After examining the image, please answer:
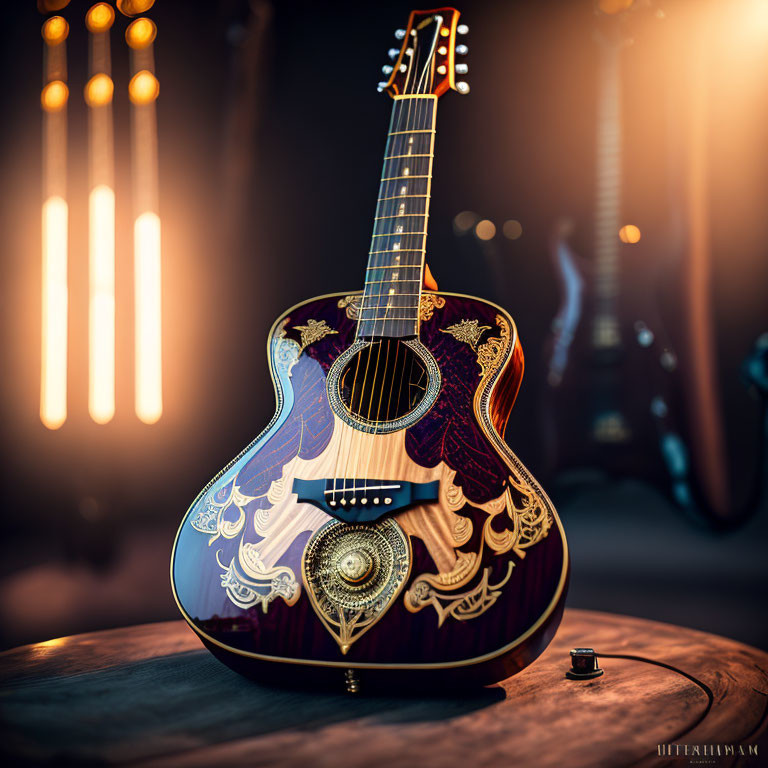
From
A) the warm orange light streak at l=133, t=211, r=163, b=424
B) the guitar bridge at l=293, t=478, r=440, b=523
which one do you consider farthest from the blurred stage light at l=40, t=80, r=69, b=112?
the guitar bridge at l=293, t=478, r=440, b=523

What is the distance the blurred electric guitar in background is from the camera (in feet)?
6.79

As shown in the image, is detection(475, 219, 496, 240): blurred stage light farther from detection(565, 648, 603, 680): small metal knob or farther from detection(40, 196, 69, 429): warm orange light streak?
detection(565, 648, 603, 680): small metal knob

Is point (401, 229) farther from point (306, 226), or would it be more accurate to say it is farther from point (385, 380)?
point (306, 226)

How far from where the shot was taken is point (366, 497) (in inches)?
37.0

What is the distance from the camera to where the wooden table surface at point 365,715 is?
0.73 meters

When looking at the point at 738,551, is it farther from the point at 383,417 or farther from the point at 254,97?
the point at 254,97

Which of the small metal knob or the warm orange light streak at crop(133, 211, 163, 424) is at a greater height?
the warm orange light streak at crop(133, 211, 163, 424)

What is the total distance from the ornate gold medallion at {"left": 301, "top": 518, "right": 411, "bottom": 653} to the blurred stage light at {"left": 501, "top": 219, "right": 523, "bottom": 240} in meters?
1.46

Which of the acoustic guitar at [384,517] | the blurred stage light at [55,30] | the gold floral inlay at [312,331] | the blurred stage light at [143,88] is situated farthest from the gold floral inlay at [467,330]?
the blurred stage light at [55,30]

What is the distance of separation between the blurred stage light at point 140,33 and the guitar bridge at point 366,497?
182 centimetres

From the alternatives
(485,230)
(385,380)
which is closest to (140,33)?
(485,230)

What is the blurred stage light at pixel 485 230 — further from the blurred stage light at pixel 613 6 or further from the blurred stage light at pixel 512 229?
the blurred stage light at pixel 613 6

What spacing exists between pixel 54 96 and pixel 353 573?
1.91 m

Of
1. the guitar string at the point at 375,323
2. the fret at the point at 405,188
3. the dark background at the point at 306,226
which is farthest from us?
the dark background at the point at 306,226
